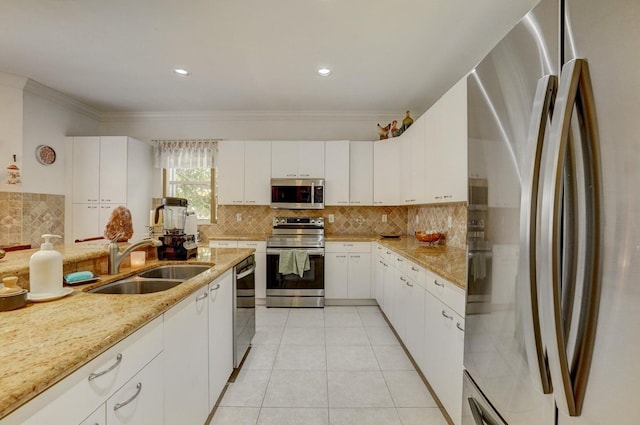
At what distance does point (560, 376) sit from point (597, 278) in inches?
9.0

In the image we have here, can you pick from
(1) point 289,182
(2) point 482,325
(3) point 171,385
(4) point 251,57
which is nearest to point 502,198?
(2) point 482,325

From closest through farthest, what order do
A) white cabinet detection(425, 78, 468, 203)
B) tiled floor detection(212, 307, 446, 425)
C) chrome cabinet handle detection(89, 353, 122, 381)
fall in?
chrome cabinet handle detection(89, 353, 122, 381)
tiled floor detection(212, 307, 446, 425)
white cabinet detection(425, 78, 468, 203)

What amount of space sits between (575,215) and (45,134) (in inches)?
198

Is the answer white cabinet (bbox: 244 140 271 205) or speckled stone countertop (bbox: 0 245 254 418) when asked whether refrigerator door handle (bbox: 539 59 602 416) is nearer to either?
speckled stone countertop (bbox: 0 245 254 418)

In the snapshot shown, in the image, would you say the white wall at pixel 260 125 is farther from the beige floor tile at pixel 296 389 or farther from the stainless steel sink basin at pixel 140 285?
the beige floor tile at pixel 296 389

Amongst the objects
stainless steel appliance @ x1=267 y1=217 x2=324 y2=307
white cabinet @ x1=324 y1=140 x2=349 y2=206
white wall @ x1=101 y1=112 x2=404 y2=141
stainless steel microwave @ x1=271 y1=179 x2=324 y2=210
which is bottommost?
stainless steel appliance @ x1=267 y1=217 x2=324 y2=307

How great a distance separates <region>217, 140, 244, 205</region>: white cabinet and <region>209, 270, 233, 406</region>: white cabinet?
7.21 feet

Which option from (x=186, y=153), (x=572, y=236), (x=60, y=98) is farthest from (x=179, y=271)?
(x=60, y=98)

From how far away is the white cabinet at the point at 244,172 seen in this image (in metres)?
4.04

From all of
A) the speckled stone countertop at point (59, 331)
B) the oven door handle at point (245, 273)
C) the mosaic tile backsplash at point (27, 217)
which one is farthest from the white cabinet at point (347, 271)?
the mosaic tile backsplash at point (27, 217)

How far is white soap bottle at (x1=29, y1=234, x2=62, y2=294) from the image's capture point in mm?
1142

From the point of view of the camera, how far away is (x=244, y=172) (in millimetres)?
4062

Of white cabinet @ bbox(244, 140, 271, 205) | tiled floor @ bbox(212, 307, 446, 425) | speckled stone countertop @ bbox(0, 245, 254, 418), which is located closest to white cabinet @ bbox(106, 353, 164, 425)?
speckled stone countertop @ bbox(0, 245, 254, 418)

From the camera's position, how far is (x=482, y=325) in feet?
3.31
